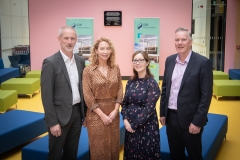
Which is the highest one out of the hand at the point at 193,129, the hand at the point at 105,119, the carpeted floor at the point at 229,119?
the hand at the point at 105,119

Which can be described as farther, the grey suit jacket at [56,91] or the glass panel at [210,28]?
the glass panel at [210,28]

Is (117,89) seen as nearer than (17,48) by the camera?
Yes

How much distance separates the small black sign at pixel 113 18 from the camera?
12.0 meters

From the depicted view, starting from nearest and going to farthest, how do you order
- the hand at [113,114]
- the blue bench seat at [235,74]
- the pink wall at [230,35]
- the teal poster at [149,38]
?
the hand at [113,114] < the blue bench seat at [235,74] < the teal poster at [149,38] < the pink wall at [230,35]

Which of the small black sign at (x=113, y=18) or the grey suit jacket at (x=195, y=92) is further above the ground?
the small black sign at (x=113, y=18)

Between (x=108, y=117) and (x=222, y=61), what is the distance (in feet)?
32.7

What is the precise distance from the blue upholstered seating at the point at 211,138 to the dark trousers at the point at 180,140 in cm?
50

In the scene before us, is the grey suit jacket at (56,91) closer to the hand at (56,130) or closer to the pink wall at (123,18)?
the hand at (56,130)

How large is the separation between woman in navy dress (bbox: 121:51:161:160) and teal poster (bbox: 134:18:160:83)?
25.9ft

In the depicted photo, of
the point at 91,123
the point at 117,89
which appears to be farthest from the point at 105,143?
the point at 117,89

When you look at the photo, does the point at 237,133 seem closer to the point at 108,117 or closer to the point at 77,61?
the point at 108,117

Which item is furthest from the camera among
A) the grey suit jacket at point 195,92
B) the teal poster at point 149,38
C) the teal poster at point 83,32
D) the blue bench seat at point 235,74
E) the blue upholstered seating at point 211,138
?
the teal poster at point 83,32

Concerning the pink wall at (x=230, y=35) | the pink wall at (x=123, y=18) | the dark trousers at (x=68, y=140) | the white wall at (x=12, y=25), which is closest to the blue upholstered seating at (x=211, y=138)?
the dark trousers at (x=68, y=140)

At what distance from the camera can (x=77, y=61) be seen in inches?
138
